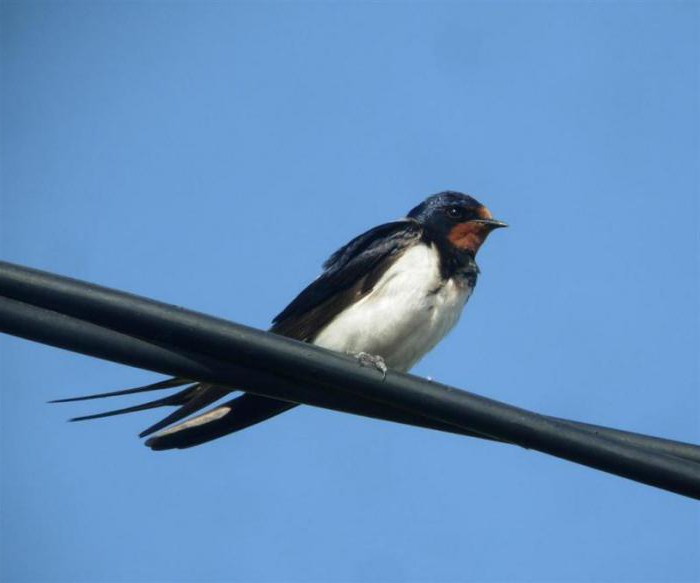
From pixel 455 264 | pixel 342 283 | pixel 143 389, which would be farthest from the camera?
pixel 455 264

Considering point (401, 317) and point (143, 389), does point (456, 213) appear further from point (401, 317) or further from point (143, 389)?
point (143, 389)

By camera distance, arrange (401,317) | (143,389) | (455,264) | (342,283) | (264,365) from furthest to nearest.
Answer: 1. (455,264)
2. (342,283)
3. (401,317)
4. (143,389)
5. (264,365)

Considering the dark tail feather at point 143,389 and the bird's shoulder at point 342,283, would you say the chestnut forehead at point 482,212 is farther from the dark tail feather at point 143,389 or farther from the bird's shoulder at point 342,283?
the dark tail feather at point 143,389

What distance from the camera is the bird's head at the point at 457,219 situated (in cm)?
432

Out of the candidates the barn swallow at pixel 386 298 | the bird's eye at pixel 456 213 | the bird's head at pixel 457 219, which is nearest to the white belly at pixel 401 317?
the barn swallow at pixel 386 298

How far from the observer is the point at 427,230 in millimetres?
4109

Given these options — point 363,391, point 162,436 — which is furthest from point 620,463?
point 162,436

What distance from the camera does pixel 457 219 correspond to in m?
4.47

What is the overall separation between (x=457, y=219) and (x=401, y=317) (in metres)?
0.79

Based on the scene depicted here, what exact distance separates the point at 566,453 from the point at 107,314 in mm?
808

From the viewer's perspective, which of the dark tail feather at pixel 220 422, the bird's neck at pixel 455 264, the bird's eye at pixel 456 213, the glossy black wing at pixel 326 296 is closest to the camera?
the dark tail feather at pixel 220 422

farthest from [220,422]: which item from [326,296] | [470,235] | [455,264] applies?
[470,235]

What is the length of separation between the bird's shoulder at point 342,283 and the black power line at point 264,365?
152 cm

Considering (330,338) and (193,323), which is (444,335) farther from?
(193,323)
